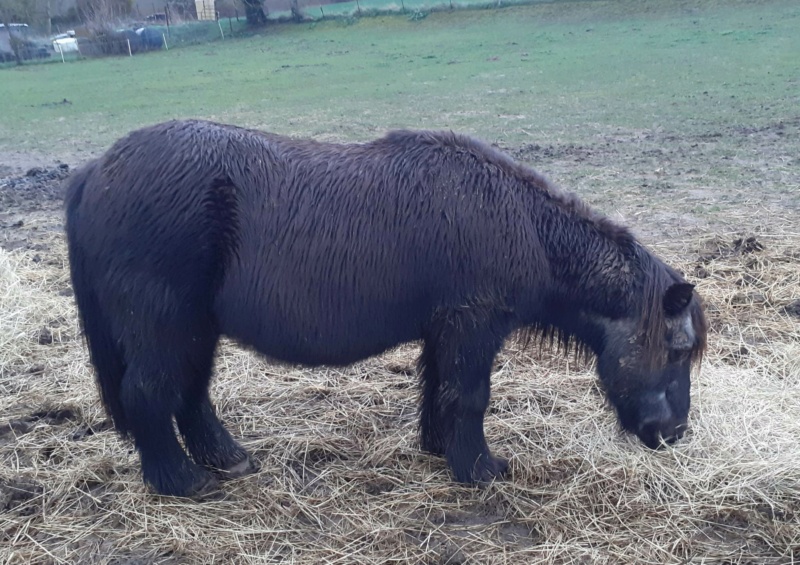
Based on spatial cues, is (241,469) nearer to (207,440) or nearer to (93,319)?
(207,440)

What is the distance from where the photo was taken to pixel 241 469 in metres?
3.62

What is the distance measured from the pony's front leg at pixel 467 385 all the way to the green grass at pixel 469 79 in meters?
7.75

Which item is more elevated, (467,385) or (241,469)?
(467,385)

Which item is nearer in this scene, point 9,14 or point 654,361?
point 654,361

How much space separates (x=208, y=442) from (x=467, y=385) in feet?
4.47

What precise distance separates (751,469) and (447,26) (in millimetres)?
28973

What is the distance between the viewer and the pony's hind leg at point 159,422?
10.3ft

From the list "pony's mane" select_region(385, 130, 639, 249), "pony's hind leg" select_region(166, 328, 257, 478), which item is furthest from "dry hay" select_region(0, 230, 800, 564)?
"pony's mane" select_region(385, 130, 639, 249)

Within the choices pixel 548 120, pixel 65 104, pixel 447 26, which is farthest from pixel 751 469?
pixel 447 26

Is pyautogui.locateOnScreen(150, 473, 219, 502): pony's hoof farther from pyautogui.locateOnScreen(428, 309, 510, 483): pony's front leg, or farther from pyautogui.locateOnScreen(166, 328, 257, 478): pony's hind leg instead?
pyautogui.locateOnScreen(428, 309, 510, 483): pony's front leg

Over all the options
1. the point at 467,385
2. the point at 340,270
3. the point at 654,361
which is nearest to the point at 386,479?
the point at 467,385

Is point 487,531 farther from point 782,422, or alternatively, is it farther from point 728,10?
point 728,10

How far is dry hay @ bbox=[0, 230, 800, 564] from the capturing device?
302 centimetres

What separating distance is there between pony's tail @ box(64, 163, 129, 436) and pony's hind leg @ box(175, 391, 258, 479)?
0.33 metres
